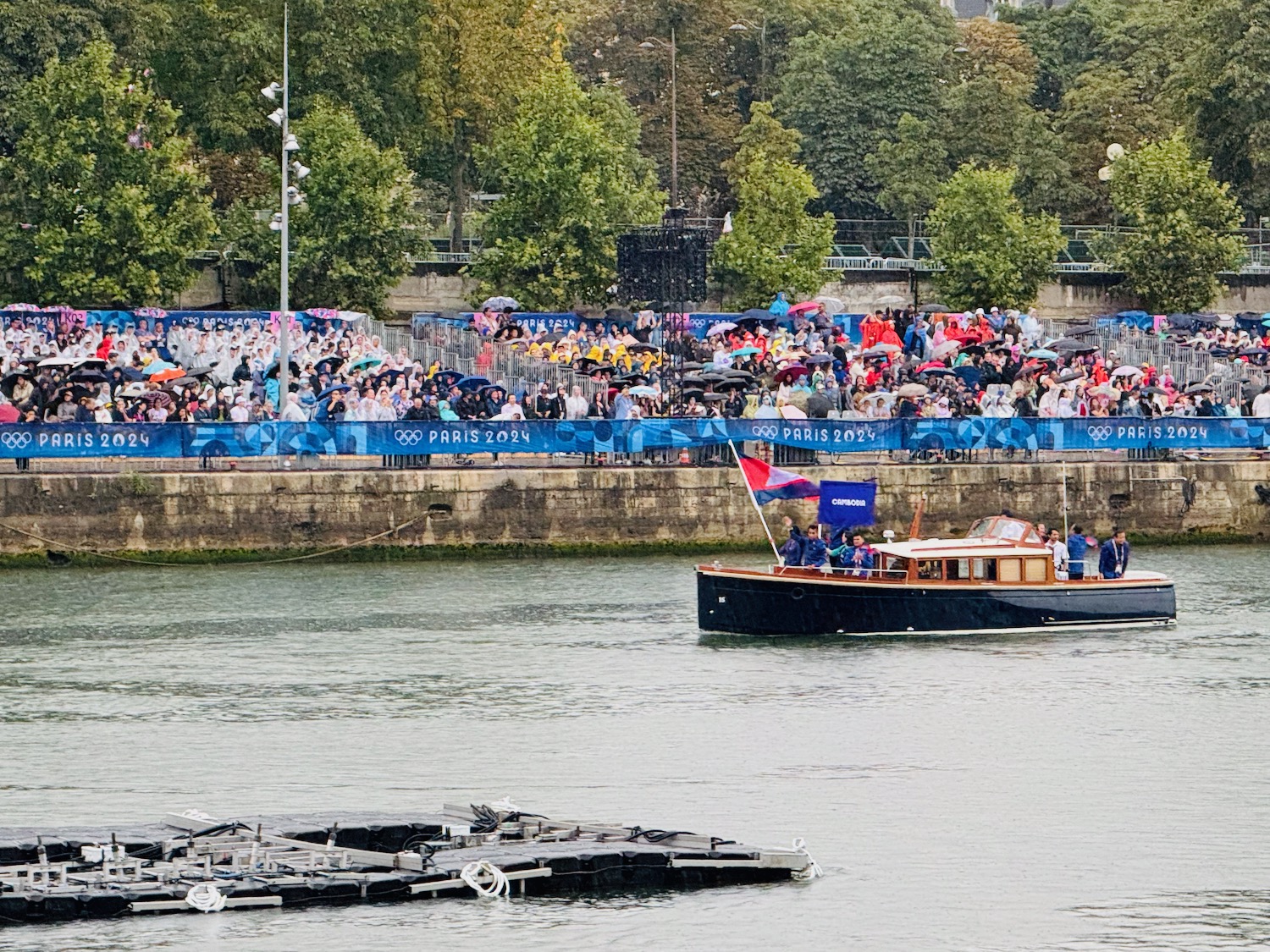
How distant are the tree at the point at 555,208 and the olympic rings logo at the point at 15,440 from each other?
2210 cm

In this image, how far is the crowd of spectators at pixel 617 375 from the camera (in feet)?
190

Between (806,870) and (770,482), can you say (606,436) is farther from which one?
(806,870)

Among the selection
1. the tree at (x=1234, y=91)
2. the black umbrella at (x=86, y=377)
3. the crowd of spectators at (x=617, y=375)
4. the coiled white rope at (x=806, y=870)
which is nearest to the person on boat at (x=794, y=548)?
the crowd of spectators at (x=617, y=375)

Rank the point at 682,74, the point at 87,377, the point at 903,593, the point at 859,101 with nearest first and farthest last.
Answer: the point at 903,593
the point at 87,377
the point at 859,101
the point at 682,74

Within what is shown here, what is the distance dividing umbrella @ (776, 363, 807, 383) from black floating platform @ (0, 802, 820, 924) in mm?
31965

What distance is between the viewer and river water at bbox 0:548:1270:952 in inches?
1097

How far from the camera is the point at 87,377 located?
189 ft

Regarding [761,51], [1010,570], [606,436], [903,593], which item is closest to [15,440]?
[606,436]

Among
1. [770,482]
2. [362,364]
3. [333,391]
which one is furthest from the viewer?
[362,364]

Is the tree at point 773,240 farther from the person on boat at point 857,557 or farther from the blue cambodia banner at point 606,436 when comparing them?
the person on boat at point 857,557

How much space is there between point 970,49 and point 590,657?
214 feet

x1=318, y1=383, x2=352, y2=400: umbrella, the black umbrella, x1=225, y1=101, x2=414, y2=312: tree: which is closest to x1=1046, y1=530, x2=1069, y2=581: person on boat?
x1=318, y1=383, x2=352, y2=400: umbrella

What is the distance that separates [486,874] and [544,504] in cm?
3077

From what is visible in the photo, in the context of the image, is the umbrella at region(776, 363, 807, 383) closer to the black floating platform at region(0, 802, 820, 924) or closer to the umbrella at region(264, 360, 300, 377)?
the umbrella at region(264, 360, 300, 377)
